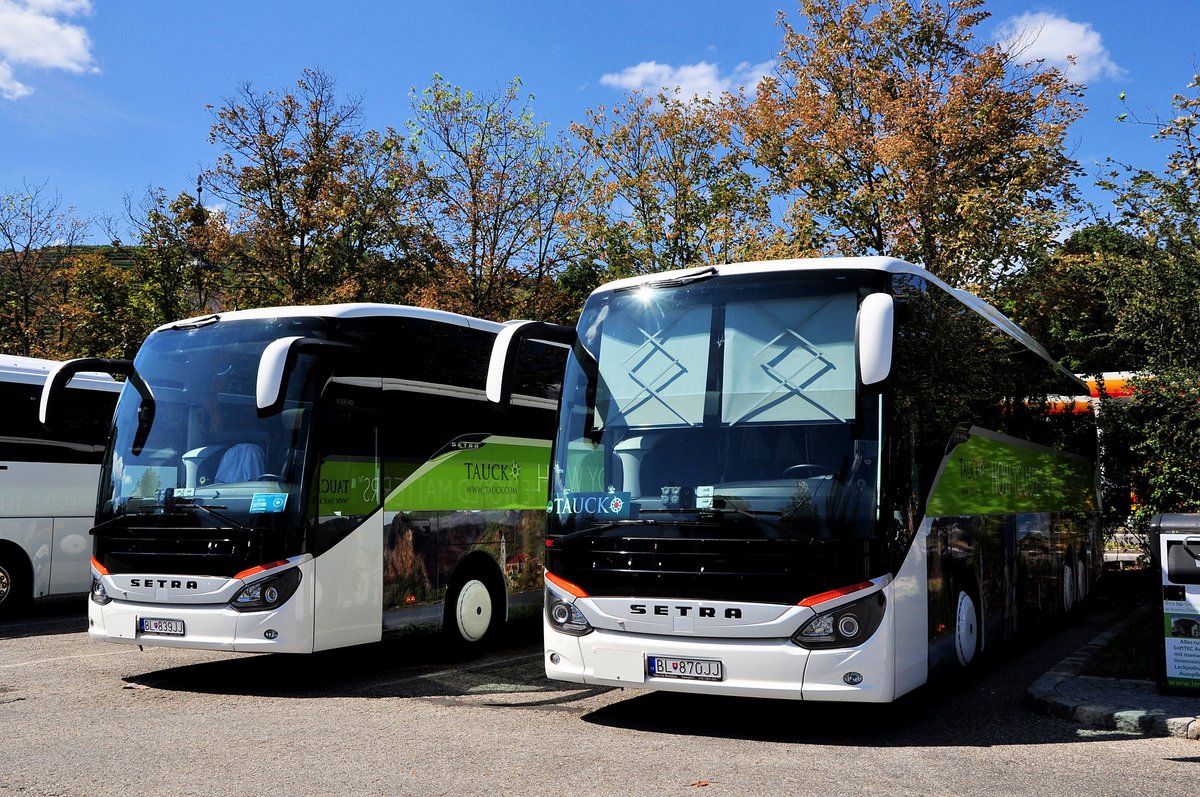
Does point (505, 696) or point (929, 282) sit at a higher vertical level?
point (929, 282)

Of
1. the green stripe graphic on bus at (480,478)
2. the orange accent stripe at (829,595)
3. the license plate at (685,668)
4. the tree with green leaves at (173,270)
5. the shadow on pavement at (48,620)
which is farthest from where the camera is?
the tree with green leaves at (173,270)

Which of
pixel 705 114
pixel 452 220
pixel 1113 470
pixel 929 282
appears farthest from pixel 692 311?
pixel 705 114

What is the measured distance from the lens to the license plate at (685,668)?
7.52 m

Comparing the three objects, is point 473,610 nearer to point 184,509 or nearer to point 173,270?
point 184,509

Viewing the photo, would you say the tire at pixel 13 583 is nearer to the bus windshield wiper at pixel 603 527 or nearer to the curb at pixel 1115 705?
the bus windshield wiper at pixel 603 527

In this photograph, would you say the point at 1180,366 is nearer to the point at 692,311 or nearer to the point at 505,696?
the point at 692,311

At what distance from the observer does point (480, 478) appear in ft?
39.0

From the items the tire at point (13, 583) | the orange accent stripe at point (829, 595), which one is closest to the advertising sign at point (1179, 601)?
the orange accent stripe at point (829, 595)

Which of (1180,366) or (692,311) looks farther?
(1180,366)

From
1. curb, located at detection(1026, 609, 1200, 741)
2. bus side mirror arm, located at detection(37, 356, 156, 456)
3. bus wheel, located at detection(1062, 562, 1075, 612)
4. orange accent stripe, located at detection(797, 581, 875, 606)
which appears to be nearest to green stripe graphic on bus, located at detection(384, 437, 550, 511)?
bus side mirror arm, located at detection(37, 356, 156, 456)

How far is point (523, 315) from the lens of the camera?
27.5 meters

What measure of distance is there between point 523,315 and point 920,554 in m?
19.9

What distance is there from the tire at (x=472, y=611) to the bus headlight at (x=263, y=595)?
2217 mm

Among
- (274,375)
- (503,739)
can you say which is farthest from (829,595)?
(274,375)
